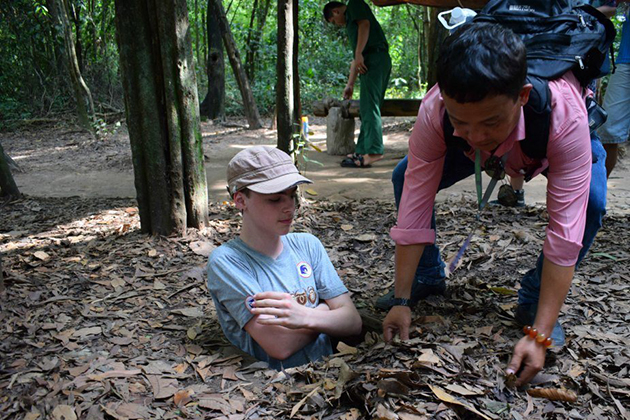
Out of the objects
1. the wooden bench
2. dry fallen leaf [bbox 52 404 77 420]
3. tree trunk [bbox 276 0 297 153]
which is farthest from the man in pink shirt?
the wooden bench

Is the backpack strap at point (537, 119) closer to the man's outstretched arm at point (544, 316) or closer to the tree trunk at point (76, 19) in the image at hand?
the man's outstretched arm at point (544, 316)

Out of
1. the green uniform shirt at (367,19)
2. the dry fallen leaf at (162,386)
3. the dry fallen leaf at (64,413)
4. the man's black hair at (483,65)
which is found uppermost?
the green uniform shirt at (367,19)

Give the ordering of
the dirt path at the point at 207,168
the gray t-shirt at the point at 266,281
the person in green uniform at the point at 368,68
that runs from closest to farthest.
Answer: the gray t-shirt at the point at 266,281
the dirt path at the point at 207,168
the person in green uniform at the point at 368,68

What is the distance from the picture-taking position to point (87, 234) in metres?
4.17

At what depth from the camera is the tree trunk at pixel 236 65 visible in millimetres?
9266

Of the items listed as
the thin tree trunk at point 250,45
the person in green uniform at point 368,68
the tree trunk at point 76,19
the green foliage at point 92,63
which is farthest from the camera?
the thin tree trunk at point 250,45

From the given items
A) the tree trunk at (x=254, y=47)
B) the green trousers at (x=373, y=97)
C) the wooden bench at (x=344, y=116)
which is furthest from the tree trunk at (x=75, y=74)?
the green trousers at (x=373, y=97)

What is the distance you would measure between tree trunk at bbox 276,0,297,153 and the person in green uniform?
2493mm

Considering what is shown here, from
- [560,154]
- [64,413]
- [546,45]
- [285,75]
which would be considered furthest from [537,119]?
[285,75]

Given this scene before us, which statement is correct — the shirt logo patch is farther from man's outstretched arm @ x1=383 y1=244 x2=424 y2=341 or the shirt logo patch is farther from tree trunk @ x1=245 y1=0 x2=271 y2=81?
tree trunk @ x1=245 y1=0 x2=271 y2=81

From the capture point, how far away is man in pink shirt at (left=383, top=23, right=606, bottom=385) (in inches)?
65.9

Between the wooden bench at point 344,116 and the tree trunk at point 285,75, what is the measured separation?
3612mm

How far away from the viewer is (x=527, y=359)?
1.97 meters

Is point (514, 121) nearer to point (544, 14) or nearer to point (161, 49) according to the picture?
point (544, 14)
